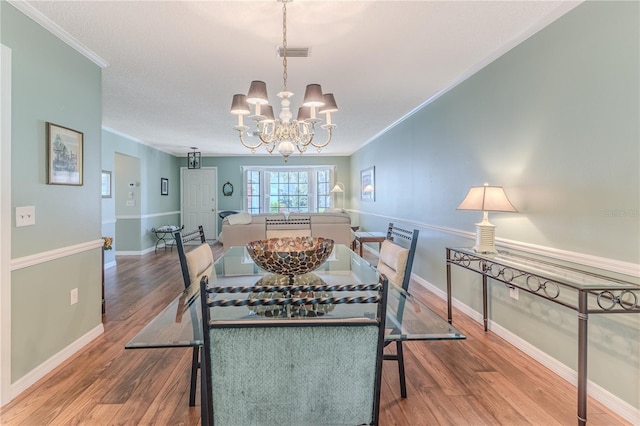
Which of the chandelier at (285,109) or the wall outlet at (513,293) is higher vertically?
the chandelier at (285,109)

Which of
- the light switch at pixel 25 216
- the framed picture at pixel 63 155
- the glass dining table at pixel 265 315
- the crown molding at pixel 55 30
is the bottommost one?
the glass dining table at pixel 265 315

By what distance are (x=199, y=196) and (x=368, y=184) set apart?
456 cm

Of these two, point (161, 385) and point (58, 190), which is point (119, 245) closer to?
point (58, 190)

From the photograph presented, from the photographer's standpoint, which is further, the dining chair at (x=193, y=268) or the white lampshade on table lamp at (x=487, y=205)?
the white lampshade on table lamp at (x=487, y=205)

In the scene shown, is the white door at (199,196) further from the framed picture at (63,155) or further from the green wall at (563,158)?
the green wall at (563,158)

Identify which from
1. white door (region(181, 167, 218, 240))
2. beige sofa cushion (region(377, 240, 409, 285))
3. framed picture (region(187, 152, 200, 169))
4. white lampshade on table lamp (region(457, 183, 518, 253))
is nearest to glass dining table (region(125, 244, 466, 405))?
beige sofa cushion (region(377, 240, 409, 285))

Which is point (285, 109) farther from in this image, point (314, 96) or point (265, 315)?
point (265, 315)

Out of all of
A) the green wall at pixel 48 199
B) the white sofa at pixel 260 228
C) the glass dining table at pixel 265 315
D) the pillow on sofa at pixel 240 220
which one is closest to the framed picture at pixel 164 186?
the white sofa at pixel 260 228

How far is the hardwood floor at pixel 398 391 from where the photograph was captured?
1718mm

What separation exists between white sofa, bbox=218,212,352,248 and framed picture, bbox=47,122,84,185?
2.63 metres

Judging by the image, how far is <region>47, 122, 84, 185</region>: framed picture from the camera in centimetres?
221

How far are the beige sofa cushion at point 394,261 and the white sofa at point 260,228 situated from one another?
286cm

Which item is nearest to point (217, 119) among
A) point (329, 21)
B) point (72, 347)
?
point (329, 21)

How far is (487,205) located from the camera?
2365mm
